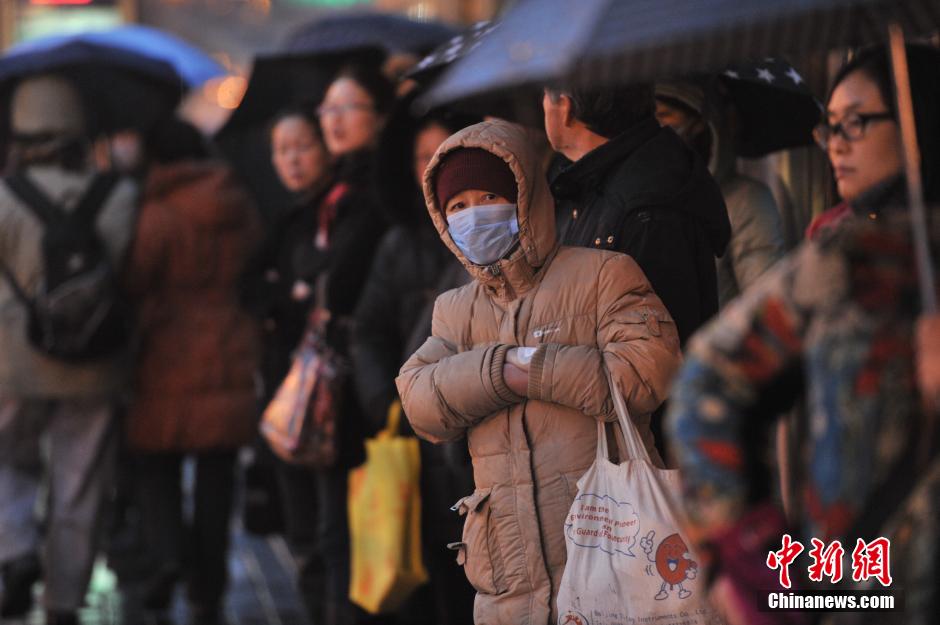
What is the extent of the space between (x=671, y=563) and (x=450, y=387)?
0.78 meters

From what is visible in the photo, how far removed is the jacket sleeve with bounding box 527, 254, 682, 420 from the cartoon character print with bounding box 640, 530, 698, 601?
41 cm

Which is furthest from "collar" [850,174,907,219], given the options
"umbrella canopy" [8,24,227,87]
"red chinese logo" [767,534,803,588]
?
"umbrella canopy" [8,24,227,87]

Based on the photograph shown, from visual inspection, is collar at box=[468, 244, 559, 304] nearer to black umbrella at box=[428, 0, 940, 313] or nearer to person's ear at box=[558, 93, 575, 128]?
person's ear at box=[558, 93, 575, 128]

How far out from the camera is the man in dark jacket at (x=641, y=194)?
4.84m

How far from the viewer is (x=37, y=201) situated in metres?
8.03

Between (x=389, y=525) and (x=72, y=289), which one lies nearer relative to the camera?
(x=389, y=525)

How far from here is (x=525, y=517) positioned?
4492 millimetres

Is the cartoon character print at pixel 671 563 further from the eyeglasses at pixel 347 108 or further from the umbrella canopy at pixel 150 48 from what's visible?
the umbrella canopy at pixel 150 48

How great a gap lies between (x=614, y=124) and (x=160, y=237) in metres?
3.85

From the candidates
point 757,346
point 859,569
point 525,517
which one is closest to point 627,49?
point 757,346

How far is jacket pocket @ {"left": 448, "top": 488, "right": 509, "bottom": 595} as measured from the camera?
455 cm

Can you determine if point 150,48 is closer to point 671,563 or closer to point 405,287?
point 405,287

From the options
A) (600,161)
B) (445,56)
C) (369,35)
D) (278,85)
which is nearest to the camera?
(600,161)

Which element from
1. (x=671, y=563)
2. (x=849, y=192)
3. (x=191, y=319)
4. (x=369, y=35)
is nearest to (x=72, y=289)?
(x=191, y=319)
